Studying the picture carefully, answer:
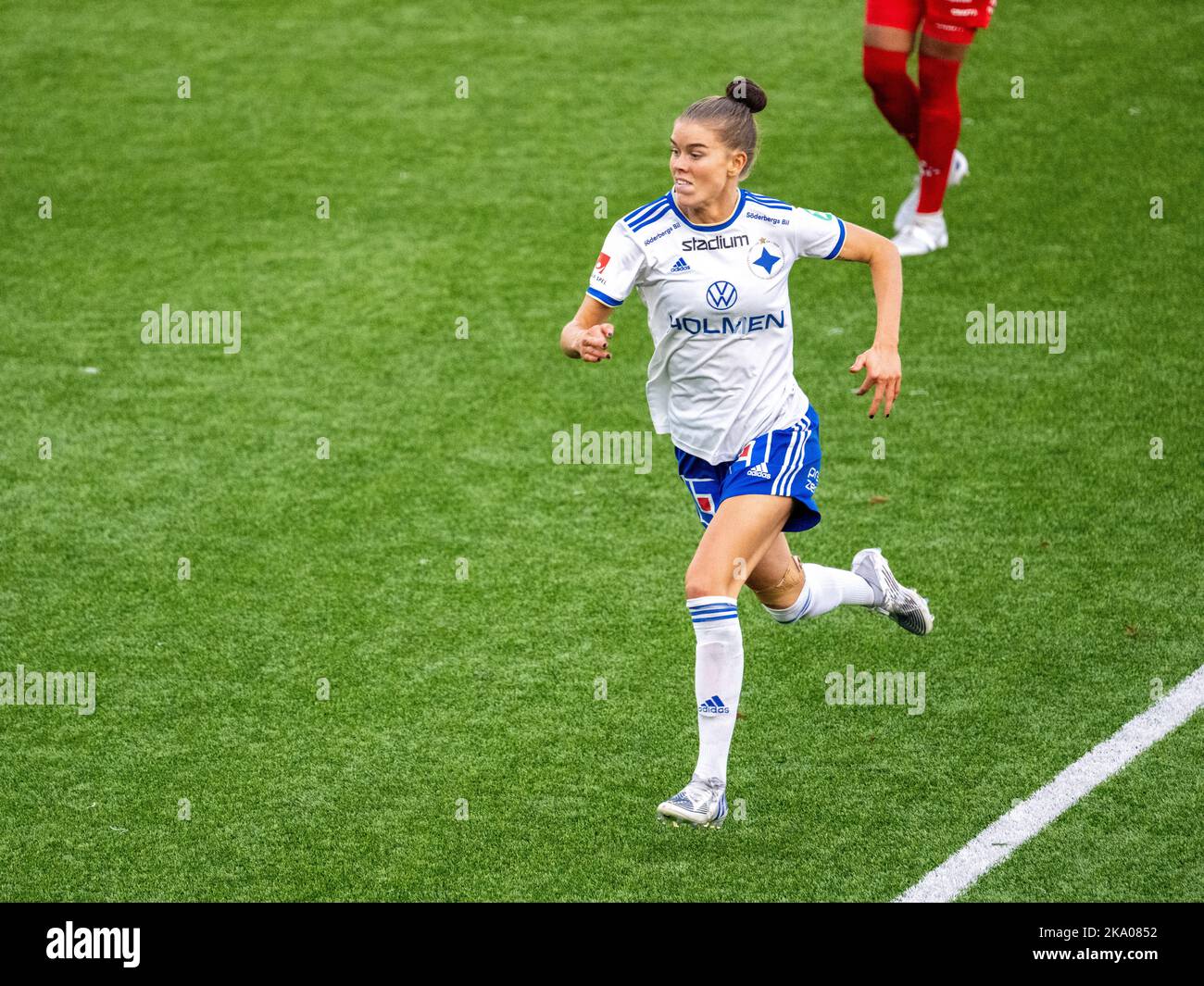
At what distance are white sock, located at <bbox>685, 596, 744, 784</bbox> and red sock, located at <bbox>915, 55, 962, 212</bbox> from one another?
178 inches

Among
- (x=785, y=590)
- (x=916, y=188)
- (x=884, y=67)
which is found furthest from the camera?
(x=916, y=188)

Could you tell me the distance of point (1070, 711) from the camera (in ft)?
16.4

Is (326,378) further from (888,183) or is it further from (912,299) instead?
(888,183)

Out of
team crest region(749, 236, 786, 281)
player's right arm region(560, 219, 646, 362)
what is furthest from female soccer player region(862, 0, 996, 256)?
player's right arm region(560, 219, 646, 362)

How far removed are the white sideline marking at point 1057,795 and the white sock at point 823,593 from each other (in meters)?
0.87

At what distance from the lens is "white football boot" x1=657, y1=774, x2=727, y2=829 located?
4438mm

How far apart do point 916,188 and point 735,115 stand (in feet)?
15.0

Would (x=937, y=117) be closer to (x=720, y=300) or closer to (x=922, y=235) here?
(x=922, y=235)

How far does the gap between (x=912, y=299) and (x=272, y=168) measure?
425 cm

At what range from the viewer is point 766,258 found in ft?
15.0

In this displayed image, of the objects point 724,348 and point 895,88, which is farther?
point 895,88

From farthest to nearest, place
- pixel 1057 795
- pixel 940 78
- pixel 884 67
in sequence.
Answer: pixel 884 67 < pixel 940 78 < pixel 1057 795

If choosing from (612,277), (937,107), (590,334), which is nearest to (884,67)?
(937,107)
